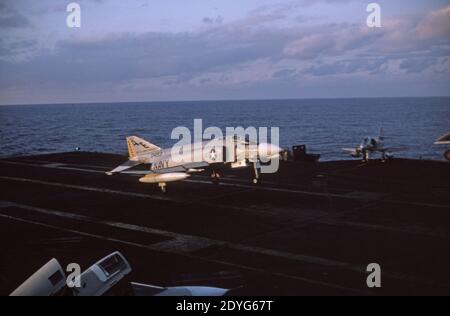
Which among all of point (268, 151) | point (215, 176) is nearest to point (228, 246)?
point (268, 151)

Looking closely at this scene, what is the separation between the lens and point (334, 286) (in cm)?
1611

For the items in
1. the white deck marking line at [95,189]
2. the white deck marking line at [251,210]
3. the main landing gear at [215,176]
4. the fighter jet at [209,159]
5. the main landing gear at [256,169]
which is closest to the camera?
the white deck marking line at [251,210]

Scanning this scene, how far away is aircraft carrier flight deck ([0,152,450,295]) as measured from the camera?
1741 centimetres

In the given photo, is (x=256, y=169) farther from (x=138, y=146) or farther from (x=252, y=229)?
(x=252, y=229)

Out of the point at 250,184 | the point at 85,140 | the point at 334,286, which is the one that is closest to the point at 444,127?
the point at 85,140

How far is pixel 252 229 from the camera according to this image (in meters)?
24.4

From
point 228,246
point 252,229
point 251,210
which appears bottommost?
point 228,246

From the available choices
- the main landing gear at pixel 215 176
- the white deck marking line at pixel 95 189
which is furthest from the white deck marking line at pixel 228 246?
the main landing gear at pixel 215 176

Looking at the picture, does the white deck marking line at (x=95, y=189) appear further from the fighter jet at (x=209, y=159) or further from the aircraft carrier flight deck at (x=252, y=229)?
the fighter jet at (x=209, y=159)

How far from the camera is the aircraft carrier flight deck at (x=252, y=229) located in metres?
17.4

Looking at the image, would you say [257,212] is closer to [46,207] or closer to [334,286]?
[334,286]

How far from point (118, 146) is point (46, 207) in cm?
8458

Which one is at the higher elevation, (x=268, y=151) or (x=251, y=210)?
(x=268, y=151)

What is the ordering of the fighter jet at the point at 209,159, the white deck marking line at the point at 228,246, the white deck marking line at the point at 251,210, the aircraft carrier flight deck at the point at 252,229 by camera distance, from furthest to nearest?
1. the fighter jet at the point at 209,159
2. the white deck marking line at the point at 251,210
3. the white deck marking line at the point at 228,246
4. the aircraft carrier flight deck at the point at 252,229
